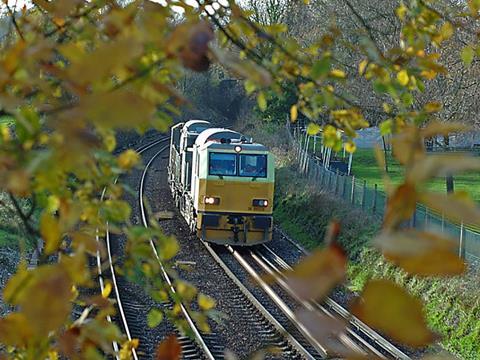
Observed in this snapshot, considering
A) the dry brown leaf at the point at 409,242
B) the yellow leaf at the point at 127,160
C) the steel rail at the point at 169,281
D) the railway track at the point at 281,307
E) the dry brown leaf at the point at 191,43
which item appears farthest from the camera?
the railway track at the point at 281,307

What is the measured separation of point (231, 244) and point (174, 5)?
690 inches

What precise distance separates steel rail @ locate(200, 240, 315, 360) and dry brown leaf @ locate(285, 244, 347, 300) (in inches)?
341

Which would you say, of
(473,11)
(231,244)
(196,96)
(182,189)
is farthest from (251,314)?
(196,96)

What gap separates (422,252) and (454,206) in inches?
2.7

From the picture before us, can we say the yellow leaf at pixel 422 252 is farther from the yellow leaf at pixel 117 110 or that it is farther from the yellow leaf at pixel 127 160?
the yellow leaf at pixel 127 160

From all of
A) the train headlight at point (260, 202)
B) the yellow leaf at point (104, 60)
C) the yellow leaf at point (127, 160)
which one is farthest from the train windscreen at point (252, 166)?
the yellow leaf at point (104, 60)

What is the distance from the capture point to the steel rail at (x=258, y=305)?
38.0 feet

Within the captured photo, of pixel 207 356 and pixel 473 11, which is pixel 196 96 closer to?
pixel 207 356

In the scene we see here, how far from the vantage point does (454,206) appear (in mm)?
982

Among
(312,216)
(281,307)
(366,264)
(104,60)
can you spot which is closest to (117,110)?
(104,60)

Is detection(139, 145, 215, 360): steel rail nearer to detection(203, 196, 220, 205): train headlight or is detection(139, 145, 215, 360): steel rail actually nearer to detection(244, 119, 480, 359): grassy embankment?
detection(244, 119, 480, 359): grassy embankment

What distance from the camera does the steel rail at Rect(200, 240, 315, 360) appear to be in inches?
456

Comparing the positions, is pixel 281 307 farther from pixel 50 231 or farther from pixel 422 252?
pixel 422 252

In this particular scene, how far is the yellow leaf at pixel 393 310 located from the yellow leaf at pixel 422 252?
4 cm
